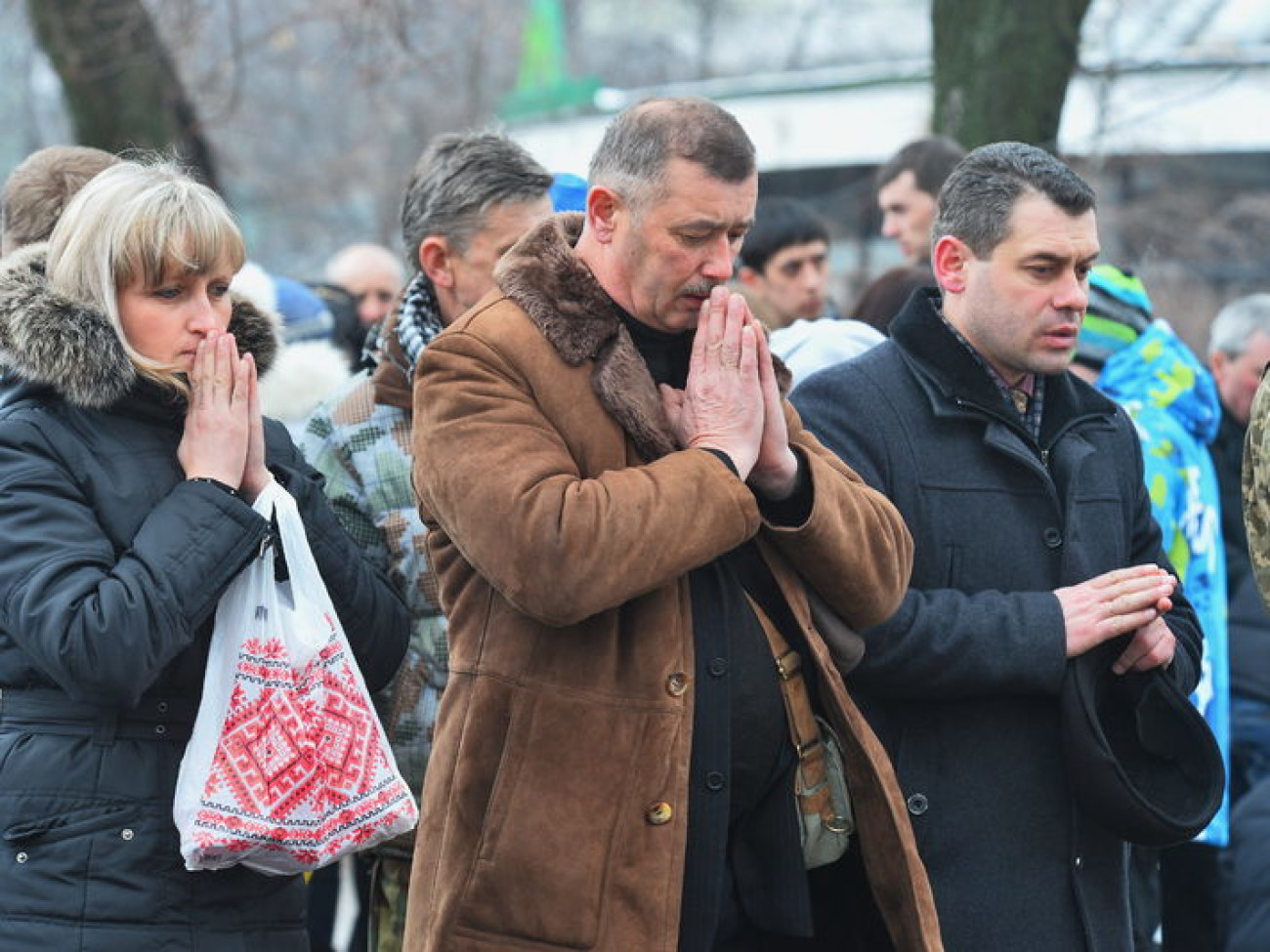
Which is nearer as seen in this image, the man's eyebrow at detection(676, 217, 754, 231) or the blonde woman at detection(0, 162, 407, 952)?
the blonde woman at detection(0, 162, 407, 952)

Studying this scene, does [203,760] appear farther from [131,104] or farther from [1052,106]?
[131,104]

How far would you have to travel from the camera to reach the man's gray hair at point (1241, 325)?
6.89 meters

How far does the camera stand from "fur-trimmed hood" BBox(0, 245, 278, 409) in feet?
11.0

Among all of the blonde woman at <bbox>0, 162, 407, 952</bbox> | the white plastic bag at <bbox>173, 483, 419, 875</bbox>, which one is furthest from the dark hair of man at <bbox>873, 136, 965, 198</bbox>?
the white plastic bag at <bbox>173, 483, 419, 875</bbox>

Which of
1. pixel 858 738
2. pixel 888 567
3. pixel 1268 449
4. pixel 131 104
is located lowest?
pixel 131 104

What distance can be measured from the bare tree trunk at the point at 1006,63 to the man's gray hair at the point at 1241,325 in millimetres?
1095

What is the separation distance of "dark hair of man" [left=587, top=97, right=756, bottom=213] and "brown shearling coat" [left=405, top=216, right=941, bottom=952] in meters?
0.17

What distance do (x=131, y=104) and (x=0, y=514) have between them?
731cm

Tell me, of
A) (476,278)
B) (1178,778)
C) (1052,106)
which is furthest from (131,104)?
(1178,778)

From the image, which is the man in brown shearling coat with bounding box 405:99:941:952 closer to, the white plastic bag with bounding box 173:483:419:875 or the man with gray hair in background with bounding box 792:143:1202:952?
the white plastic bag with bounding box 173:483:419:875

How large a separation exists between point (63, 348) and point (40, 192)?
1.15m

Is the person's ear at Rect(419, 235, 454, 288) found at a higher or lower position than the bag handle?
higher

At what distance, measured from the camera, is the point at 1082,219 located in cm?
416

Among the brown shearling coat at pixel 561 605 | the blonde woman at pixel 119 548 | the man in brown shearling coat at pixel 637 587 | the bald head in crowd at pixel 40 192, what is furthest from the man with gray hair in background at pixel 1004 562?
the bald head in crowd at pixel 40 192
